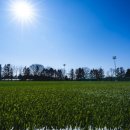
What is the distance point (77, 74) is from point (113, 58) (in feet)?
98.9

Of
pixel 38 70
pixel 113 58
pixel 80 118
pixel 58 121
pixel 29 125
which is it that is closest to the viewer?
Answer: pixel 29 125

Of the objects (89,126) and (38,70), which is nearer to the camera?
(89,126)

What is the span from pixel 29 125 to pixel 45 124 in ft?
1.96

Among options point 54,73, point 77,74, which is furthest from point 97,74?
point 54,73

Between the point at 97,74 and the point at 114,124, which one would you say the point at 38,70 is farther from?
the point at 114,124

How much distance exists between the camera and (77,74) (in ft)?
555

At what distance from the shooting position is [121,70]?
588 ft

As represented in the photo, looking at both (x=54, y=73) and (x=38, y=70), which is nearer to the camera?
(x=54, y=73)

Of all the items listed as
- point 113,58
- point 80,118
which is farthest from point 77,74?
point 80,118

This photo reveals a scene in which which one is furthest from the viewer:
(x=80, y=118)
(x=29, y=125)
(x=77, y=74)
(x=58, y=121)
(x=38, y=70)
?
(x=38, y=70)

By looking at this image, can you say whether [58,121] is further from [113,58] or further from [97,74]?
[97,74]

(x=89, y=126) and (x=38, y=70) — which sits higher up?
(x=38, y=70)

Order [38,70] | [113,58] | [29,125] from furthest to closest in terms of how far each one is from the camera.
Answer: [38,70], [113,58], [29,125]

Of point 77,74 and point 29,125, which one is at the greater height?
point 77,74
